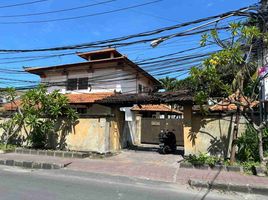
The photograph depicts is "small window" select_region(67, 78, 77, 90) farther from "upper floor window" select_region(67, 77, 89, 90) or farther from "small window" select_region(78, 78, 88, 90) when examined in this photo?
"small window" select_region(78, 78, 88, 90)

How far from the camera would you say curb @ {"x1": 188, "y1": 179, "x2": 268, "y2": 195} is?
368 inches

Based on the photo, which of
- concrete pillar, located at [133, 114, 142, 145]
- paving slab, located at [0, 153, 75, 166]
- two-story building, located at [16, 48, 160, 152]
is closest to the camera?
paving slab, located at [0, 153, 75, 166]

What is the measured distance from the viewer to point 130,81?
2395cm

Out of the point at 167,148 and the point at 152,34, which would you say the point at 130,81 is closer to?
the point at 167,148

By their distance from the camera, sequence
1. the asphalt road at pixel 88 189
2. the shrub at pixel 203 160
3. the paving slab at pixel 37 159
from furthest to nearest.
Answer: the paving slab at pixel 37 159 < the shrub at pixel 203 160 < the asphalt road at pixel 88 189

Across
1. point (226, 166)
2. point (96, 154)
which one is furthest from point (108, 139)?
point (226, 166)

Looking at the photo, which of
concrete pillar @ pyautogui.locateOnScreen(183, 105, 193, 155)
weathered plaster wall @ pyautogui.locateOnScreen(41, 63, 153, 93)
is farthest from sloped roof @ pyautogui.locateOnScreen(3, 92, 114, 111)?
concrete pillar @ pyautogui.locateOnScreen(183, 105, 193, 155)

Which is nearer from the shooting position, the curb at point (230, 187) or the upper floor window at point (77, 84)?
the curb at point (230, 187)

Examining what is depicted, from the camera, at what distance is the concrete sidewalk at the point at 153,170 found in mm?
10656

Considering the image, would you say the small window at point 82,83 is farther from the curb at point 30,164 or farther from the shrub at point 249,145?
the shrub at point 249,145

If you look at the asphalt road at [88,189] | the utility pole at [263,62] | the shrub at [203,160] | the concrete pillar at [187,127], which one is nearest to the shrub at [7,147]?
the asphalt road at [88,189]

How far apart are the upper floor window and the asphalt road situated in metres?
12.7

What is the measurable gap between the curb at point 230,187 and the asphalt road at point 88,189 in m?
0.30

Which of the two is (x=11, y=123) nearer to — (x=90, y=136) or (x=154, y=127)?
(x=90, y=136)
